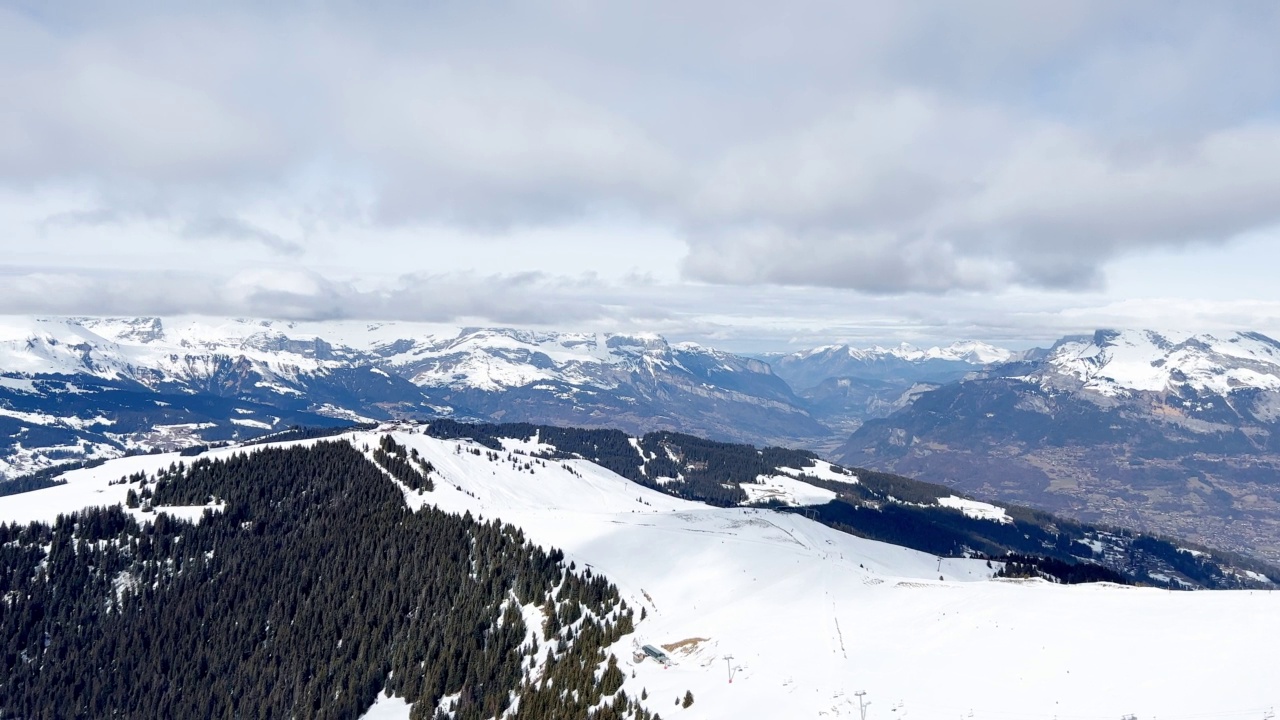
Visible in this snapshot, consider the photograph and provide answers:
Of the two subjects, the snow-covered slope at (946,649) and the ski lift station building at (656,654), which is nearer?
the snow-covered slope at (946,649)

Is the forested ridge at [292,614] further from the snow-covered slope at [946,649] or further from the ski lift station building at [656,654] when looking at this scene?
the snow-covered slope at [946,649]

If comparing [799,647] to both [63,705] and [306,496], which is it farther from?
[306,496]

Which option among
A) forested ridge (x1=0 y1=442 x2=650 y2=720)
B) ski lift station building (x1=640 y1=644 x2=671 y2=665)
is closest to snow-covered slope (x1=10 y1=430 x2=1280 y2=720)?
ski lift station building (x1=640 y1=644 x2=671 y2=665)

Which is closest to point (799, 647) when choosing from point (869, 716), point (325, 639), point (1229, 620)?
point (869, 716)

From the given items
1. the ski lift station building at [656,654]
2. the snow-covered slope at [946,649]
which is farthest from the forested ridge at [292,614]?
the snow-covered slope at [946,649]

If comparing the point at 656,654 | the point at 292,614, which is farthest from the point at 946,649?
the point at 292,614

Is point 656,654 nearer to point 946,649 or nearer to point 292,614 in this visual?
point 946,649

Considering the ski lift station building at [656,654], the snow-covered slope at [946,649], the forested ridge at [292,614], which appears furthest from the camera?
the forested ridge at [292,614]

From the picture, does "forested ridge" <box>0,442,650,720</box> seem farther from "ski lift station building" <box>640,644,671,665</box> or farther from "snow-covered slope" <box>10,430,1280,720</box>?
"snow-covered slope" <box>10,430,1280,720</box>

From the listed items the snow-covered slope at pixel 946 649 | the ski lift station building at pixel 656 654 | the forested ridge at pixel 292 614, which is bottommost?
the forested ridge at pixel 292 614
